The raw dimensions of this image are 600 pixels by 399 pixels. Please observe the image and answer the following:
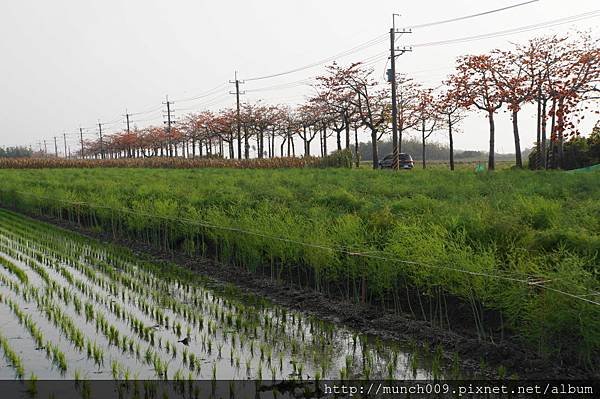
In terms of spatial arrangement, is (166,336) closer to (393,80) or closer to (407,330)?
(407,330)

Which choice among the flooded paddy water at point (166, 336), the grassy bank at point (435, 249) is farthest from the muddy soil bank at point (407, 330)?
the flooded paddy water at point (166, 336)

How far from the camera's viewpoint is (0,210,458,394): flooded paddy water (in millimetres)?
5363

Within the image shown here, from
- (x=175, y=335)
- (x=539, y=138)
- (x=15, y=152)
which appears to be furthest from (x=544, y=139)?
(x=15, y=152)

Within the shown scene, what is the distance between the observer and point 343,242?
7969 millimetres

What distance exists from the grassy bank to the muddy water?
0.94m

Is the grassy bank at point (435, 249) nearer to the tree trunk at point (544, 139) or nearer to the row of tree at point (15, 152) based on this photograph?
the tree trunk at point (544, 139)

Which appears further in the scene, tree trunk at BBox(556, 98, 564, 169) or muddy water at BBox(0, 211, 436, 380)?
tree trunk at BBox(556, 98, 564, 169)

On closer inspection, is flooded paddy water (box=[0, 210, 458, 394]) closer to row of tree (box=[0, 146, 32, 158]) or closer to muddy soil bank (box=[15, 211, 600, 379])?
muddy soil bank (box=[15, 211, 600, 379])

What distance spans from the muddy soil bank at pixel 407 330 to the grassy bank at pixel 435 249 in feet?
0.51

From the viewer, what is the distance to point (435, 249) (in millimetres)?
6734

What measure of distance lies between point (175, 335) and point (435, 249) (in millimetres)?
3228

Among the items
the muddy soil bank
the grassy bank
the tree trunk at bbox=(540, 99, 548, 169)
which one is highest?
the tree trunk at bbox=(540, 99, 548, 169)

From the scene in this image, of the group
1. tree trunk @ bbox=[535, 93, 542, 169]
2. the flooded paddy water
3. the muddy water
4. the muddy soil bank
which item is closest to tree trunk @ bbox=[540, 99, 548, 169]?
tree trunk @ bbox=[535, 93, 542, 169]

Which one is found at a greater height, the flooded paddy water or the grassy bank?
the grassy bank
